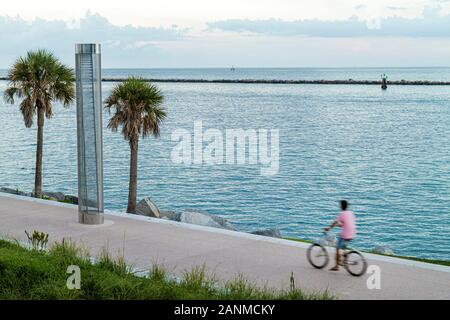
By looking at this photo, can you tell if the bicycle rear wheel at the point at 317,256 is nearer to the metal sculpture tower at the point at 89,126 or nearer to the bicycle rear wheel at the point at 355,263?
the bicycle rear wheel at the point at 355,263

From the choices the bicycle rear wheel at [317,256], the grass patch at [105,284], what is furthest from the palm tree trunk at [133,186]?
the grass patch at [105,284]

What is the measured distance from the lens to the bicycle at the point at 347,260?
40.6 feet

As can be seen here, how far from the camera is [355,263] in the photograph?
12.4 meters

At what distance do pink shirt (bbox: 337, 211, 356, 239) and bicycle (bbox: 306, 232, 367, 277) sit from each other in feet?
1.33

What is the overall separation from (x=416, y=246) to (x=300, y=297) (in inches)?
785

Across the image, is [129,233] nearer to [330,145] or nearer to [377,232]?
[377,232]

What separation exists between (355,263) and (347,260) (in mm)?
165

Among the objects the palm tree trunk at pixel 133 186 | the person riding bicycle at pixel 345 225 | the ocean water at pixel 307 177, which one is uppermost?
the person riding bicycle at pixel 345 225

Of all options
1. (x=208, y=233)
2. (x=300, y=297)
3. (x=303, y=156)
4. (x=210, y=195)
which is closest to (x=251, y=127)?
(x=303, y=156)

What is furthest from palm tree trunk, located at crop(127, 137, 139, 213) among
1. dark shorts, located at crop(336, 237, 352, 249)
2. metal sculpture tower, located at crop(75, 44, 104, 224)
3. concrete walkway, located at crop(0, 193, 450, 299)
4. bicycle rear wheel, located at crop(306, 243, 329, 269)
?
dark shorts, located at crop(336, 237, 352, 249)

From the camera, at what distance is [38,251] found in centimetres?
1311

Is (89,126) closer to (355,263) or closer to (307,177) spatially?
(355,263)

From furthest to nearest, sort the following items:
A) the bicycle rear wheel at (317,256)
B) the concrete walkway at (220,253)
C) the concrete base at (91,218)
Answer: the concrete base at (91,218) → the bicycle rear wheel at (317,256) → the concrete walkway at (220,253)

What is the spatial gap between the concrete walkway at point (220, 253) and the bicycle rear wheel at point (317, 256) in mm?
175
